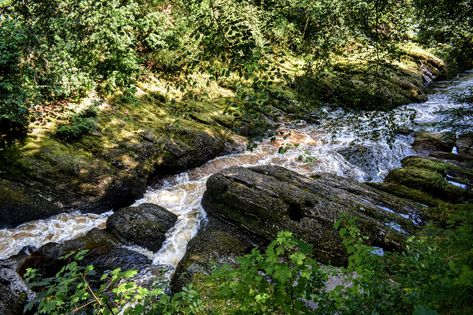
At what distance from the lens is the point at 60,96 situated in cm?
1052

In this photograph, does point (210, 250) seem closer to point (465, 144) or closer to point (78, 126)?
point (78, 126)

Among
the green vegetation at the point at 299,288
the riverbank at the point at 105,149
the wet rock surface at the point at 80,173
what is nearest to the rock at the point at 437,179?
Answer: the riverbank at the point at 105,149

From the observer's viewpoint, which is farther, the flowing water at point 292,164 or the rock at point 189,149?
the rock at point 189,149

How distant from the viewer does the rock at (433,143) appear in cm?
1354

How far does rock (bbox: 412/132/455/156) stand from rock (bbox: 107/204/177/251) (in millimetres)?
11263

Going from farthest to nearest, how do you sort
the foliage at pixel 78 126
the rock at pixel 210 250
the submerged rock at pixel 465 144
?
the submerged rock at pixel 465 144 < the foliage at pixel 78 126 < the rock at pixel 210 250

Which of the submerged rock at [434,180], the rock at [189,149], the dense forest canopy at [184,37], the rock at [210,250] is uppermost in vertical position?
the dense forest canopy at [184,37]

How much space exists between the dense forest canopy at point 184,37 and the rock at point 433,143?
3588 millimetres

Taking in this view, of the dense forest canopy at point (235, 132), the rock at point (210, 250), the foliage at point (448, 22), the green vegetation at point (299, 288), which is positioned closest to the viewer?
the green vegetation at point (299, 288)

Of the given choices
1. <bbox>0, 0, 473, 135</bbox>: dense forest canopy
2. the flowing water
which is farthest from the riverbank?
<bbox>0, 0, 473, 135</bbox>: dense forest canopy

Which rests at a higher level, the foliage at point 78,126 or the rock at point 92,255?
the foliage at point 78,126

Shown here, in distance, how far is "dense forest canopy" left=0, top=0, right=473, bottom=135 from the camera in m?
3.79

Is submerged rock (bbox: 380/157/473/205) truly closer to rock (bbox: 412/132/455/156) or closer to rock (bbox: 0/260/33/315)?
rock (bbox: 412/132/455/156)

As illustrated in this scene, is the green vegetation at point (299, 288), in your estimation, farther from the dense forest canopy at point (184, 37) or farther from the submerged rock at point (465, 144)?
the submerged rock at point (465, 144)
